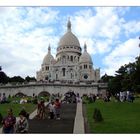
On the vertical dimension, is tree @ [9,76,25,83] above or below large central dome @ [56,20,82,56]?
below

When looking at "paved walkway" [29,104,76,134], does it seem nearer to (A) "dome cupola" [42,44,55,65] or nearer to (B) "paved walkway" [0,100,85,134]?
(B) "paved walkway" [0,100,85,134]

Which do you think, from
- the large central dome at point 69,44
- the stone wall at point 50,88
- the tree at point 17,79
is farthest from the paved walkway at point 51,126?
the large central dome at point 69,44

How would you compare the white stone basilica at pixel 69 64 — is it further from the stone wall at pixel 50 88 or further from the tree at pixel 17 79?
the stone wall at pixel 50 88

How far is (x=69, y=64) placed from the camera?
400 ft

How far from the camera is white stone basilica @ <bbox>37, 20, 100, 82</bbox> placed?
399ft

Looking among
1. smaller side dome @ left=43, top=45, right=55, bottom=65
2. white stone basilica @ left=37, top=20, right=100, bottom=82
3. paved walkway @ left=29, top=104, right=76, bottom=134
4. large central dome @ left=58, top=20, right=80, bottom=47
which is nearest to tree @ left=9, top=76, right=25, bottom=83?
white stone basilica @ left=37, top=20, right=100, bottom=82

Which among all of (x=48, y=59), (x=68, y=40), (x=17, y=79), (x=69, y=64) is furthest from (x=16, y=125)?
(x=68, y=40)

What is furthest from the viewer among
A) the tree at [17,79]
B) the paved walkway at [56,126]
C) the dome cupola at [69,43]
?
the dome cupola at [69,43]

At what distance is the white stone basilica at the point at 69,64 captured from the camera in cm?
12150

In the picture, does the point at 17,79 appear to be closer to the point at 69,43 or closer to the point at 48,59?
the point at 48,59

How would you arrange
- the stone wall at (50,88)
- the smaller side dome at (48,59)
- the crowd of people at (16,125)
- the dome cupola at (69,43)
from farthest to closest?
the dome cupola at (69,43), the smaller side dome at (48,59), the stone wall at (50,88), the crowd of people at (16,125)

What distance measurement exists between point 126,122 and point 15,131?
→ 26.7ft

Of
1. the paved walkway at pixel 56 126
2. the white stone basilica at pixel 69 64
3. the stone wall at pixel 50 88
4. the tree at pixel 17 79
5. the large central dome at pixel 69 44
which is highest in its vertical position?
the large central dome at pixel 69 44
